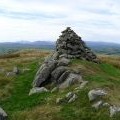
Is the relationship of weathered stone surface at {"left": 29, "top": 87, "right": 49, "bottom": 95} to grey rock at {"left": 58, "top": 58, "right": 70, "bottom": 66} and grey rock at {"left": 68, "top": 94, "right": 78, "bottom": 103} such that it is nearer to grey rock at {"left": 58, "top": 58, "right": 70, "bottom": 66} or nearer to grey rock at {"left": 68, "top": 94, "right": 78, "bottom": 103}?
grey rock at {"left": 58, "top": 58, "right": 70, "bottom": 66}

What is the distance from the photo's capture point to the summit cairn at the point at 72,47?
44719 mm

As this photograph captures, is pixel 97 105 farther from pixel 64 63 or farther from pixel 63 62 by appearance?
pixel 63 62

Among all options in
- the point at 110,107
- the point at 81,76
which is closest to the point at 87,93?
the point at 110,107

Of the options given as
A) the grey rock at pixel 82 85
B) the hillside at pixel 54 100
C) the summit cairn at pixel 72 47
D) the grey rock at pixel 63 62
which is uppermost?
the summit cairn at pixel 72 47

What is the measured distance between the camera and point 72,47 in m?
45.2

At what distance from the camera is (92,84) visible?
32.5 meters

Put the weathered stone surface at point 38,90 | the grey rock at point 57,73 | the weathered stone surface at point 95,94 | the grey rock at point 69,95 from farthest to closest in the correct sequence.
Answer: the grey rock at point 57,73 → the weathered stone surface at point 38,90 → the grey rock at point 69,95 → the weathered stone surface at point 95,94

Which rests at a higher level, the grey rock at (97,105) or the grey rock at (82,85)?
the grey rock at (82,85)

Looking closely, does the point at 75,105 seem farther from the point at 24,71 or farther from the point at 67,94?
the point at 24,71

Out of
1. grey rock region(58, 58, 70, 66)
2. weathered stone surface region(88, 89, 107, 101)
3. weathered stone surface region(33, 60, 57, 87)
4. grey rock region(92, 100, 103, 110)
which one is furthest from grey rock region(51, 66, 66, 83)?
grey rock region(92, 100, 103, 110)

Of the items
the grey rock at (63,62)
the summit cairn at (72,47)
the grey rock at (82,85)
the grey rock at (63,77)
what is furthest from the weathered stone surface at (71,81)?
the summit cairn at (72,47)

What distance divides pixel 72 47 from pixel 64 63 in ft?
20.6

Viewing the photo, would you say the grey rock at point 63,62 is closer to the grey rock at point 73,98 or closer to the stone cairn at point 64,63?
the stone cairn at point 64,63

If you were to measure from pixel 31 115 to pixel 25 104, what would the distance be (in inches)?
155
